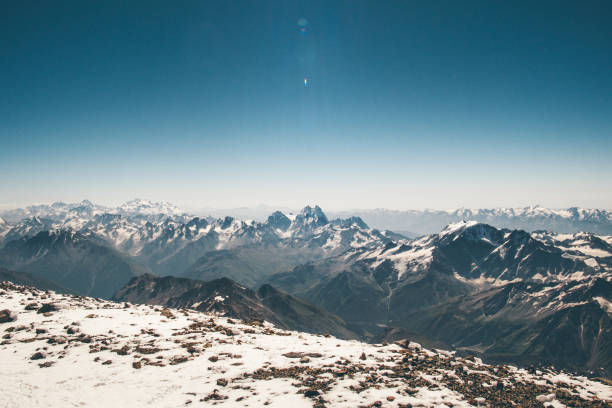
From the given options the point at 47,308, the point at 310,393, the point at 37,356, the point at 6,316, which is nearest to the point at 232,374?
the point at 310,393

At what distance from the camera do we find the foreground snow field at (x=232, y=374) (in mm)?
23531

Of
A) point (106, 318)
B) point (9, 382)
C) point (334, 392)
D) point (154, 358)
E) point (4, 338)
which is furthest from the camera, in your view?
point (106, 318)

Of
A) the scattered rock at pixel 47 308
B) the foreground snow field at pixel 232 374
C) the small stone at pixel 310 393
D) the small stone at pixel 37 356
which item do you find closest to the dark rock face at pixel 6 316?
the foreground snow field at pixel 232 374

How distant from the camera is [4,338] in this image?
117 ft

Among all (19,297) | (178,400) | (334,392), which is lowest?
(19,297)

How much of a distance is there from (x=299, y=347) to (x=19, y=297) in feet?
156

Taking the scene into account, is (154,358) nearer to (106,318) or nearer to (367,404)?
(106,318)

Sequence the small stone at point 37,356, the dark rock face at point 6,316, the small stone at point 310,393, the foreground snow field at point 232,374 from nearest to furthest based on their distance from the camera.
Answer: the small stone at point 310,393
the foreground snow field at point 232,374
the small stone at point 37,356
the dark rock face at point 6,316

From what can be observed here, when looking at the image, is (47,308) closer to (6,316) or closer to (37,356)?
(6,316)

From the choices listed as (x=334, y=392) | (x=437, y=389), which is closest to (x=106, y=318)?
(x=334, y=392)

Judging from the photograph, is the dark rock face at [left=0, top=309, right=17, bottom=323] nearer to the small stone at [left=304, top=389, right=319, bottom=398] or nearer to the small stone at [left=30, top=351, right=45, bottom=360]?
the small stone at [left=30, top=351, right=45, bottom=360]

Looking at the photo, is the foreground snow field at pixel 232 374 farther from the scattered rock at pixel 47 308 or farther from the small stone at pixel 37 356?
the scattered rock at pixel 47 308

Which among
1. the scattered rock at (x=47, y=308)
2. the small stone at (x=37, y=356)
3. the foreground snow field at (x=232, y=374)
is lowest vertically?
the scattered rock at (x=47, y=308)

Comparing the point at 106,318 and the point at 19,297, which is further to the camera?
the point at 19,297
